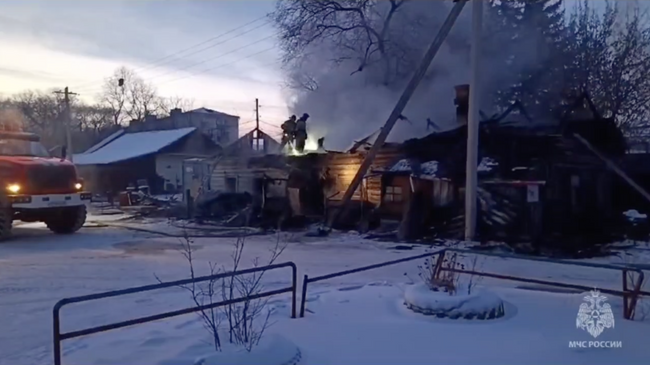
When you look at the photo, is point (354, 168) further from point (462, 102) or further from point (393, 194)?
point (462, 102)

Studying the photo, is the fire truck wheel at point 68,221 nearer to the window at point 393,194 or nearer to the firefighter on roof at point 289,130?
the window at point 393,194

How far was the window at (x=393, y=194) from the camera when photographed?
19.6 m

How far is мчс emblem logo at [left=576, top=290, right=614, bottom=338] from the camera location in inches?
245

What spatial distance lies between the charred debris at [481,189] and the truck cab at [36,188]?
5.79m

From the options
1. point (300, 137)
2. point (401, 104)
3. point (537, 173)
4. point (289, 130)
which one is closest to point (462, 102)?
point (401, 104)

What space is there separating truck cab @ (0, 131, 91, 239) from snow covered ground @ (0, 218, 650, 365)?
3.09 metres

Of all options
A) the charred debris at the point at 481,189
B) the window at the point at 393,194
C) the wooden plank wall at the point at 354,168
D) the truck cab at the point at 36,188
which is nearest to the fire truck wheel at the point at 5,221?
the truck cab at the point at 36,188

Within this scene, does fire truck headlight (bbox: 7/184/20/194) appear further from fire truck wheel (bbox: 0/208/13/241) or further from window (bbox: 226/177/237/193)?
window (bbox: 226/177/237/193)

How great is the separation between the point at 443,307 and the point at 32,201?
12978mm

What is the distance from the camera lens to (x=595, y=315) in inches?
264

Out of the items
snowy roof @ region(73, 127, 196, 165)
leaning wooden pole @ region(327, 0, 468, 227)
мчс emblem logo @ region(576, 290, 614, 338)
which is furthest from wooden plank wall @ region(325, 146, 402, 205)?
snowy roof @ region(73, 127, 196, 165)

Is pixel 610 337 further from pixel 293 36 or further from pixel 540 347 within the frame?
pixel 293 36

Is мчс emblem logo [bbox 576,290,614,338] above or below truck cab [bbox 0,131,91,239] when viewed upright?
below

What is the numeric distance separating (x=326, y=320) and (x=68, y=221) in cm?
1341
